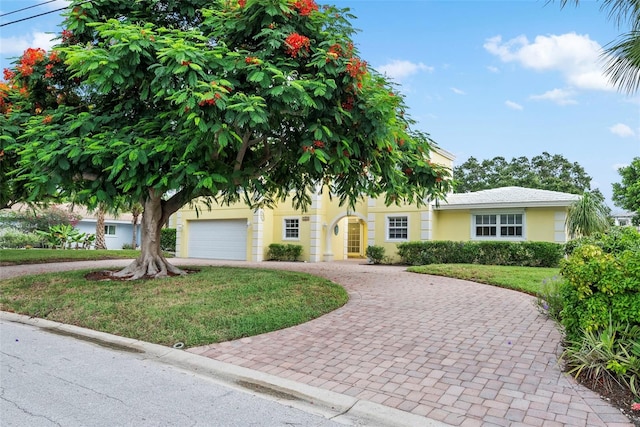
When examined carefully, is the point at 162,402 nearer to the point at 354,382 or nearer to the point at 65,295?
the point at 354,382

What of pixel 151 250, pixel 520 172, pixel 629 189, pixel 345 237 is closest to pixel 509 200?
pixel 345 237

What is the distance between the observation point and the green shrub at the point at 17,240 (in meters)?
28.2

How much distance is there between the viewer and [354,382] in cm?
420

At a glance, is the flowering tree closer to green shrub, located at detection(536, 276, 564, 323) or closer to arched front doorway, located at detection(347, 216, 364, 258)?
green shrub, located at detection(536, 276, 564, 323)

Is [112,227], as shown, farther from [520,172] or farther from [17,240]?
[520,172]

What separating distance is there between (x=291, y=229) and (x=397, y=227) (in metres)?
5.63

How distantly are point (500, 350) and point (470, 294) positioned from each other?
4.22 m

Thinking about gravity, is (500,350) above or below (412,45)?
below

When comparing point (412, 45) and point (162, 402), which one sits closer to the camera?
point (162, 402)

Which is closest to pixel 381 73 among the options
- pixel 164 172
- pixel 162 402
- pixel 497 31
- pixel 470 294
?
pixel 497 31

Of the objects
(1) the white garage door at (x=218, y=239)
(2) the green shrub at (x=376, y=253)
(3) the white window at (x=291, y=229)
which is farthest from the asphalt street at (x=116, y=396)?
(1) the white garage door at (x=218, y=239)

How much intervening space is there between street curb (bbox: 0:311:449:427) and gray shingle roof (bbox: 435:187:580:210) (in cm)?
1273

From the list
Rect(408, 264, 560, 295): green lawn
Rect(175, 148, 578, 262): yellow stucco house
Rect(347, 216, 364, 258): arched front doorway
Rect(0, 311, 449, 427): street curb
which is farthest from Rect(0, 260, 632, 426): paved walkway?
Rect(347, 216, 364, 258): arched front doorway

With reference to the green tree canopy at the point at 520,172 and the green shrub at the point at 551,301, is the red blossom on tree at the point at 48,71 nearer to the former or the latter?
the green shrub at the point at 551,301
